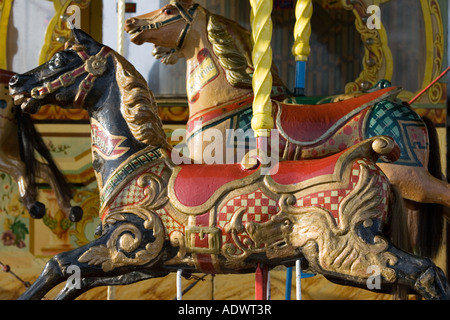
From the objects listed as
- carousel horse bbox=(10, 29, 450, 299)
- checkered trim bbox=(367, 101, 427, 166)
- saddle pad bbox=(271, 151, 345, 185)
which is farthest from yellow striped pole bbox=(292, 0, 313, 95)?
saddle pad bbox=(271, 151, 345, 185)

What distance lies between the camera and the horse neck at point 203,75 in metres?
3.71

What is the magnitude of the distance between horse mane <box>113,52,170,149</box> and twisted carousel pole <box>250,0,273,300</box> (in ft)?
1.27

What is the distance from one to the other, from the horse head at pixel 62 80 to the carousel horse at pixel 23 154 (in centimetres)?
144

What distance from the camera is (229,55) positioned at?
3.70m

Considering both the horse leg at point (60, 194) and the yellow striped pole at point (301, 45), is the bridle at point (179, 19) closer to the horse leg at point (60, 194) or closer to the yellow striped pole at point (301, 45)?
the yellow striped pole at point (301, 45)

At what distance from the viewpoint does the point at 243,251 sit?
282 centimetres

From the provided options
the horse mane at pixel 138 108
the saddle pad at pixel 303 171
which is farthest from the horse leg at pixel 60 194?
the saddle pad at pixel 303 171

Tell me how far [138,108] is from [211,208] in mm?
489

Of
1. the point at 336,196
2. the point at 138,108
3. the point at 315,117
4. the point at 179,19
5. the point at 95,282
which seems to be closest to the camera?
the point at 336,196

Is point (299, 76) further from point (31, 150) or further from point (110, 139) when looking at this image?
point (31, 150)

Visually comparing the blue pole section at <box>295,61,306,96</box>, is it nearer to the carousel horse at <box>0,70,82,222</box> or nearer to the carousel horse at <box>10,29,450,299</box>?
the carousel horse at <box>10,29,450,299</box>

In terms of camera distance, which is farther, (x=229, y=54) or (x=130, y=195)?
(x=229, y=54)

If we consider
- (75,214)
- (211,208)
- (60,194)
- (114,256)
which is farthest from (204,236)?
(60,194)
